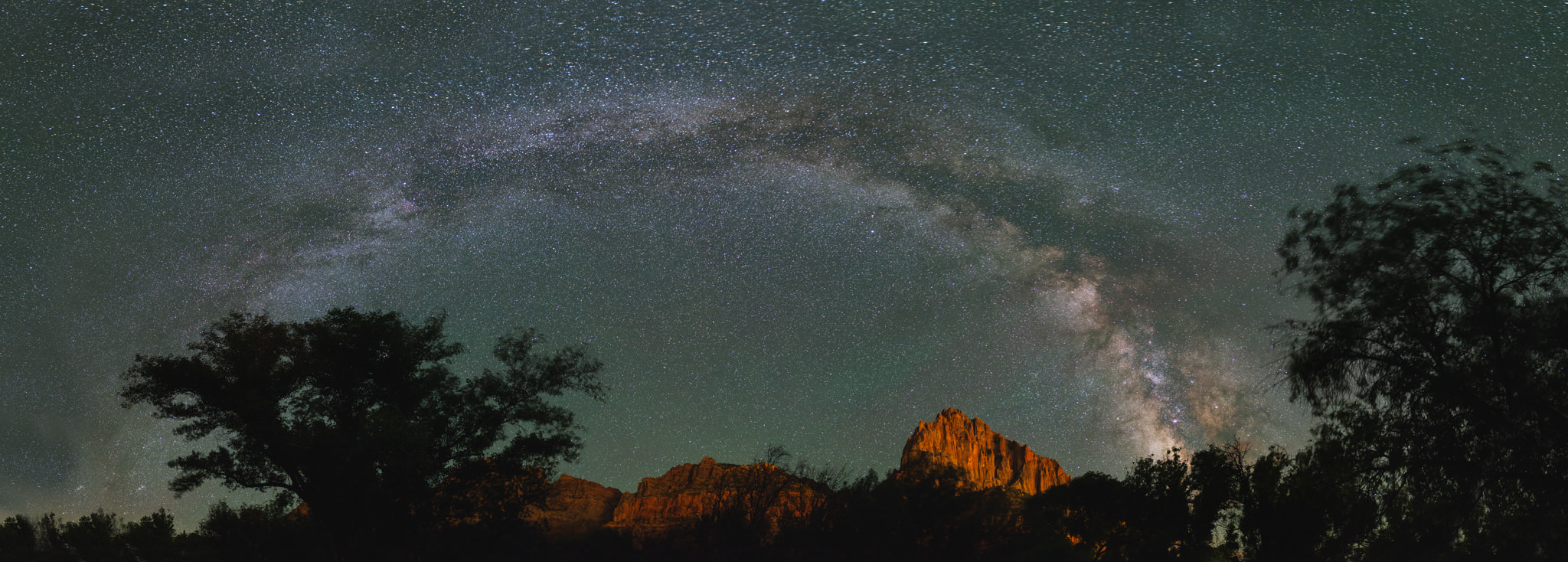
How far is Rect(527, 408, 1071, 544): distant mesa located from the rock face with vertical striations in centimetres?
17

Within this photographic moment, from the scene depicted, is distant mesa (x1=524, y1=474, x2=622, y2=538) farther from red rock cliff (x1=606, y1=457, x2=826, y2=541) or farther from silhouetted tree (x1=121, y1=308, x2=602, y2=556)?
silhouetted tree (x1=121, y1=308, x2=602, y2=556)

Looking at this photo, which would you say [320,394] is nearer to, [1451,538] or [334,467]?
[334,467]

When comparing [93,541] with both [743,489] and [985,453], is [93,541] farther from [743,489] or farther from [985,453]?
[985,453]

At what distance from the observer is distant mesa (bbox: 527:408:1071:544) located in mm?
44375

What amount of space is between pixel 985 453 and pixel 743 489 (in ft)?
348

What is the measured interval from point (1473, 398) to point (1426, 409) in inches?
29.2

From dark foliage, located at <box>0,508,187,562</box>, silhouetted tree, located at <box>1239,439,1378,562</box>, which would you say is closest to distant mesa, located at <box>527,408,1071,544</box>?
dark foliage, located at <box>0,508,187,562</box>

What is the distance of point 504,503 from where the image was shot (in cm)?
2697

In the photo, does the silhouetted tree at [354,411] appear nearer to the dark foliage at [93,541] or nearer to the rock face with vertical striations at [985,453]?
the dark foliage at [93,541]

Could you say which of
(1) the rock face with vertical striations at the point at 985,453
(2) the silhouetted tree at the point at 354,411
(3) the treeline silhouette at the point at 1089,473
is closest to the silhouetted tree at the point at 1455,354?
(3) the treeline silhouette at the point at 1089,473

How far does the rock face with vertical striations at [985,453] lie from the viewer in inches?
5261

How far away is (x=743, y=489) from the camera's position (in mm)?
46062

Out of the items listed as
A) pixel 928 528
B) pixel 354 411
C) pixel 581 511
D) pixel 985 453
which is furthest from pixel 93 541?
pixel 985 453

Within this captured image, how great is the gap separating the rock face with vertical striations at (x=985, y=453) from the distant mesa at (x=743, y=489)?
0.55 ft
